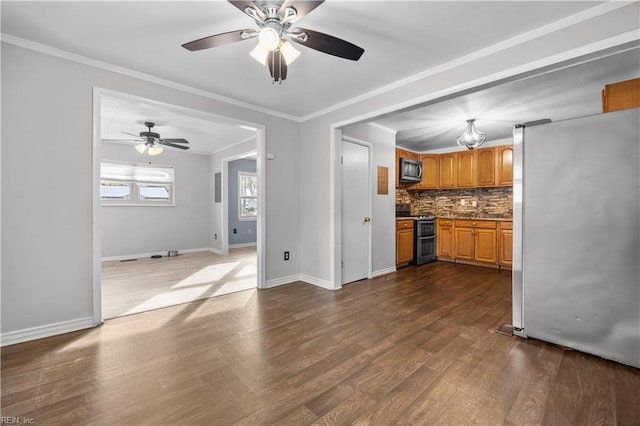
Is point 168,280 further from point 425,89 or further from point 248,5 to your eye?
point 425,89

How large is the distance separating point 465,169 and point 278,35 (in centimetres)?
526

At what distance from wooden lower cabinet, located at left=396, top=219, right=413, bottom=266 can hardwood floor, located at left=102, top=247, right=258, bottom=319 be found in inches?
102

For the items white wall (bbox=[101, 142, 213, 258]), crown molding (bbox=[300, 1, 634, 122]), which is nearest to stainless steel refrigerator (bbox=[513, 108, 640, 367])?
crown molding (bbox=[300, 1, 634, 122])

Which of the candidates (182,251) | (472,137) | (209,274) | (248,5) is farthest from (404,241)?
(182,251)

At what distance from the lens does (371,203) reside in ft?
14.9

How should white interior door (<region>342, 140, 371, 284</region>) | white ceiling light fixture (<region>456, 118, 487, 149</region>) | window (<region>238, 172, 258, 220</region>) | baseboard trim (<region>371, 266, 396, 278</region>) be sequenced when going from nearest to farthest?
white interior door (<region>342, 140, 371, 284</region>) → white ceiling light fixture (<region>456, 118, 487, 149</region>) → baseboard trim (<region>371, 266, 396, 278</region>) → window (<region>238, 172, 258, 220</region>)

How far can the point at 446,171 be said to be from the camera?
616 centimetres

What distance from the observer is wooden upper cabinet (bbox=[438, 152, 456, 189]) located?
6062 millimetres

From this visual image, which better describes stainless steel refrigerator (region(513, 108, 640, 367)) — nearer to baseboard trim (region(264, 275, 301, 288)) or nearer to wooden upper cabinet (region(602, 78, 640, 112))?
wooden upper cabinet (region(602, 78, 640, 112))

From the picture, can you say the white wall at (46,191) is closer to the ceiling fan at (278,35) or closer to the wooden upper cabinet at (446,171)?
the ceiling fan at (278,35)

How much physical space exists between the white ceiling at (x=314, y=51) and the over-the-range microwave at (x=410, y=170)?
5.39 ft

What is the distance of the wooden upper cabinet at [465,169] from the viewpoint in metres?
5.77

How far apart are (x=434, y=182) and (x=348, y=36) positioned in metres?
4.66

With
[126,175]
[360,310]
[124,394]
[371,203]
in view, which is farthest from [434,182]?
[126,175]
